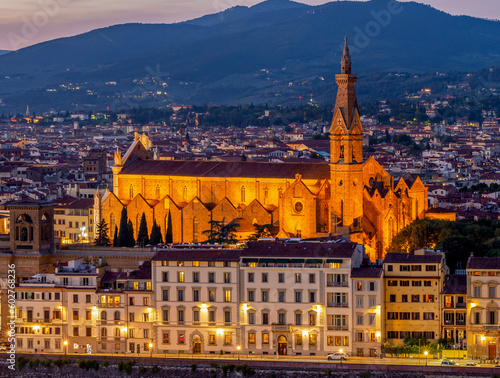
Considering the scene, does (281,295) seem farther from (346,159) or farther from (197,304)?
(346,159)

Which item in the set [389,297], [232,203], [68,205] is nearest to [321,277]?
[389,297]

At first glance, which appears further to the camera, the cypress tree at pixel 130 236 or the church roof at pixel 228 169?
the cypress tree at pixel 130 236

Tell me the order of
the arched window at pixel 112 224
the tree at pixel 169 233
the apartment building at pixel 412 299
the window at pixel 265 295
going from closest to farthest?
the apartment building at pixel 412 299
the window at pixel 265 295
the tree at pixel 169 233
the arched window at pixel 112 224

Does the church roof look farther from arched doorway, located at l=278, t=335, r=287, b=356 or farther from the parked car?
the parked car

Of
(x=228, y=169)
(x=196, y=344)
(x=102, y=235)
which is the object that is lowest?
(x=196, y=344)

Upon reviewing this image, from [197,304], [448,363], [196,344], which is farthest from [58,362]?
[448,363]

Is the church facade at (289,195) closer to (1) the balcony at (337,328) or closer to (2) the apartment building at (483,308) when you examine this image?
(1) the balcony at (337,328)

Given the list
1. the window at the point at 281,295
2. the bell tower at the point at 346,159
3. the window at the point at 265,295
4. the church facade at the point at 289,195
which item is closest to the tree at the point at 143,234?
the church facade at the point at 289,195

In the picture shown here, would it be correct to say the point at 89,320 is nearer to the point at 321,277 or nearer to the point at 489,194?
the point at 321,277
